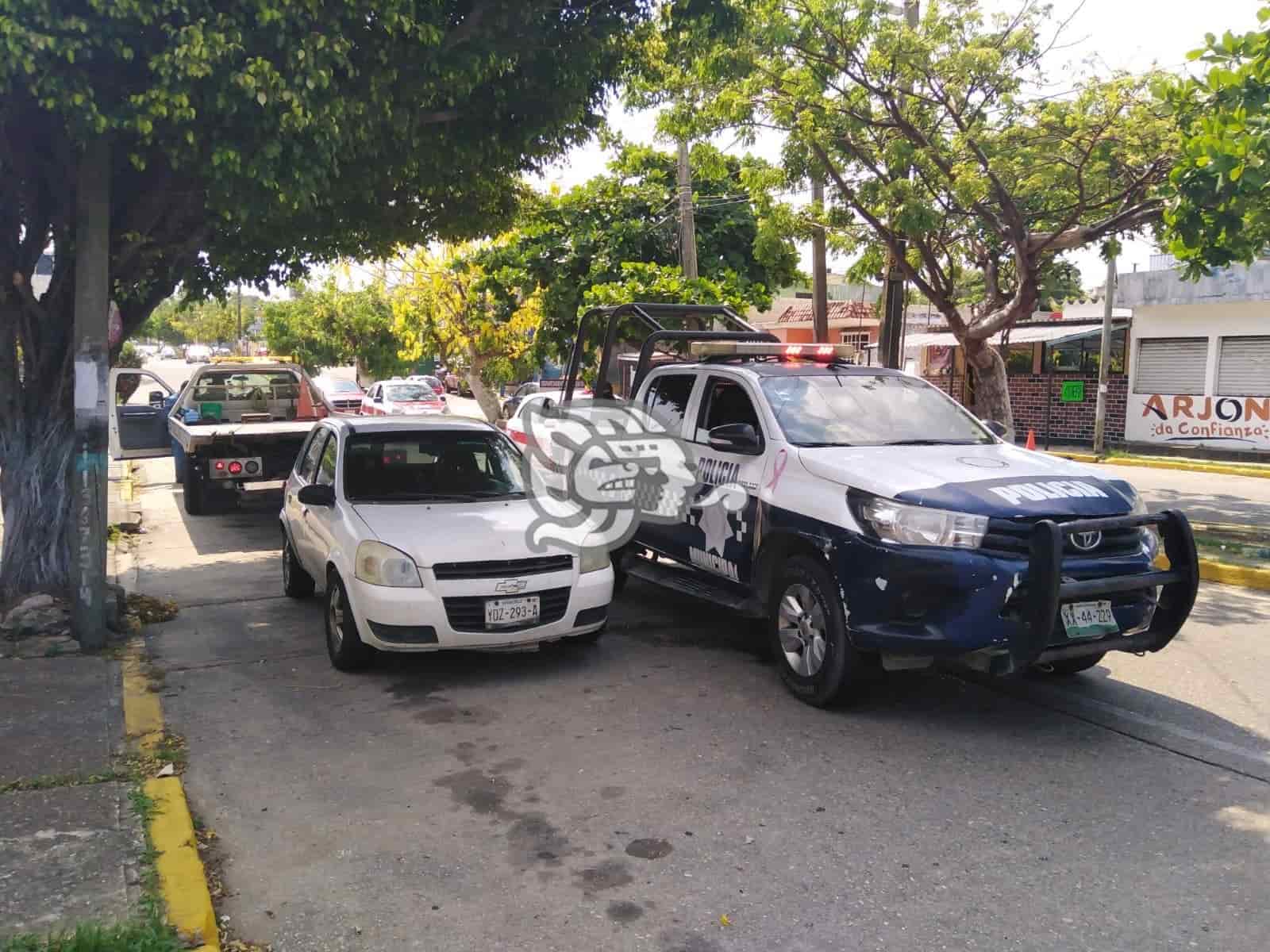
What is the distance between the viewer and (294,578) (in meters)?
8.66

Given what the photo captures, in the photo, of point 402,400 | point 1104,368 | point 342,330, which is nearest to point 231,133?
point 1104,368

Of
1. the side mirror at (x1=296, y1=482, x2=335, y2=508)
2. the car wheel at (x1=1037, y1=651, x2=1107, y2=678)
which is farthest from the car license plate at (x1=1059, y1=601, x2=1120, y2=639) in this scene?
the side mirror at (x1=296, y1=482, x2=335, y2=508)

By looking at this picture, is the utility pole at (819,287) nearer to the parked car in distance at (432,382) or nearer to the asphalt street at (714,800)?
the asphalt street at (714,800)

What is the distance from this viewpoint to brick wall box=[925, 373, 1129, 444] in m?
25.0

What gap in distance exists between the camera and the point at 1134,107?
452 inches

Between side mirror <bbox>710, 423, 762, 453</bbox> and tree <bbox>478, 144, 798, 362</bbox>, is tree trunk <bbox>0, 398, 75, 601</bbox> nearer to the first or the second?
side mirror <bbox>710, 423, 762, 453</bbox>

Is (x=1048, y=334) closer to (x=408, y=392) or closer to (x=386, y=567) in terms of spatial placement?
(x=408, y=392)

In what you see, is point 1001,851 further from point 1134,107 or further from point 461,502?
point 1134,107

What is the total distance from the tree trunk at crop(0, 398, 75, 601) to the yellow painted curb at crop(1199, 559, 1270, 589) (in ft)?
30.7

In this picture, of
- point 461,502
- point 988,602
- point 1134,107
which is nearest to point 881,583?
point 988,602

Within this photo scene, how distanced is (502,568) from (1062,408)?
2287 centimetres

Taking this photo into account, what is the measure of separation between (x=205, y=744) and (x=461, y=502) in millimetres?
2305

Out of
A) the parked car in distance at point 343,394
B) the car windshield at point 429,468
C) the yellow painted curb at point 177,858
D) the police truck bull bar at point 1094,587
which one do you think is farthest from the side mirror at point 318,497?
the parked car in distance at point 343,394

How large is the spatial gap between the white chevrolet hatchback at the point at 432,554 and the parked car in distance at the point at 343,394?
18.4 metres
